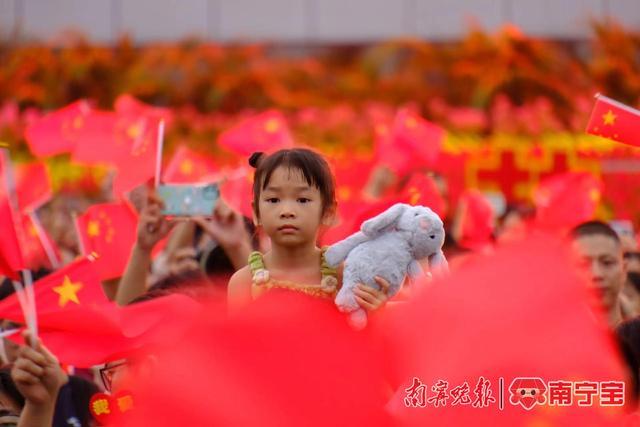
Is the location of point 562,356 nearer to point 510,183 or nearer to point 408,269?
point 408,269

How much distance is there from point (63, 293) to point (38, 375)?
64 centimetres

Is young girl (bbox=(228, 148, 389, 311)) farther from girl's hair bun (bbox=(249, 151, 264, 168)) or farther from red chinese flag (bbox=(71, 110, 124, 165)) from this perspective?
red chinese flag (bbox=(71, 110, 124, 165))

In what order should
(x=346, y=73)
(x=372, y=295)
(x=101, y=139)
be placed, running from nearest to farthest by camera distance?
(x=372, y=295) → (x=101, y=139) → (x=346, y=73)

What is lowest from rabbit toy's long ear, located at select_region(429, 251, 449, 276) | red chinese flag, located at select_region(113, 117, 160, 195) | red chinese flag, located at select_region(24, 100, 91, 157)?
rabbit toy's long ear, located at select_region(429, 251, 449, 276)

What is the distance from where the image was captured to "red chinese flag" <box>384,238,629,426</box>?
106 inches

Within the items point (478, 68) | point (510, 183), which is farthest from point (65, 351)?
point (478, 68)

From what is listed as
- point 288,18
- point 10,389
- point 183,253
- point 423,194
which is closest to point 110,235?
point 183,253

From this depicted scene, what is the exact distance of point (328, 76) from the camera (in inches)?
987

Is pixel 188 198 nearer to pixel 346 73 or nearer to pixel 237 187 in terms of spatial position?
pixel 237 187

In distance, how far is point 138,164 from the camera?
5.23 m

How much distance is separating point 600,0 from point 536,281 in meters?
23.1

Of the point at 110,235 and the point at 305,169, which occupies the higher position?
the point at 110,235

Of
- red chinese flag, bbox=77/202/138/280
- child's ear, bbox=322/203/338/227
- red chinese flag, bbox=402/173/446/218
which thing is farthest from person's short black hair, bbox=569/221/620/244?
child's ear, bbox=322/203/338/227

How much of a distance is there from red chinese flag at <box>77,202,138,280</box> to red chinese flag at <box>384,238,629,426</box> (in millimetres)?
2669
